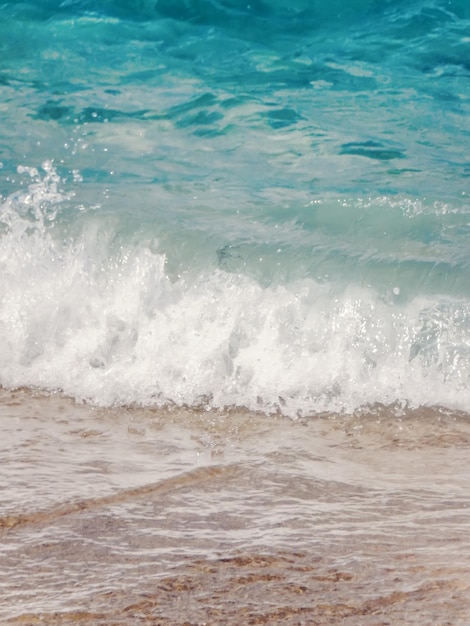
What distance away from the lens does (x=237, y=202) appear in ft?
20.3

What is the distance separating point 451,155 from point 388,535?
5.08 m

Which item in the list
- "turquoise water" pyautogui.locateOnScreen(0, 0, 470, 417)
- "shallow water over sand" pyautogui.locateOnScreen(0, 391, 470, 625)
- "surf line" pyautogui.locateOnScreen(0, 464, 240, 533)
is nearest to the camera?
"shallow water over sand" pyautogui.locateOnScreen(0, 391, 470, 625)

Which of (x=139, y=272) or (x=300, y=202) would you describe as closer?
(x=139, y=272)

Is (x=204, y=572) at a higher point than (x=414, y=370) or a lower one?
higher

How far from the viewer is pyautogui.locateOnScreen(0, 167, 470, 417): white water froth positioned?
4.15 meters

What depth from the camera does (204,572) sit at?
86.1 inches

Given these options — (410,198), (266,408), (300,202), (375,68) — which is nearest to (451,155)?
(410,198)

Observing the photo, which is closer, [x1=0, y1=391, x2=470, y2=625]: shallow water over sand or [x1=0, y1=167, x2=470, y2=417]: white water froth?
[x1=0, y1=391, x2=470, y2=625]: shallow water over sand

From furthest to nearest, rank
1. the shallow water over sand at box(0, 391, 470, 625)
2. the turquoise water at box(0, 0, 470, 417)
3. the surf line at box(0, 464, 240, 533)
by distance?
the turquoise water at box(0, 0, 470, 417) → the surf line at box(0, 464, 240, 533) → the shallow water over sand at box(0, 391, 470, 625)

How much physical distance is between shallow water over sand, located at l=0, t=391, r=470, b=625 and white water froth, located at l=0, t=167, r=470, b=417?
0.25 m

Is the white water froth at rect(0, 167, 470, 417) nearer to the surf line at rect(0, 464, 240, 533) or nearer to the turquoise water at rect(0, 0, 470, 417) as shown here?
the turquoise water at rect(0, 0, 470, 417)

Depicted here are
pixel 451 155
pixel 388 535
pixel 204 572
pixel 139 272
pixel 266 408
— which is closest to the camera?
pixel 204 572

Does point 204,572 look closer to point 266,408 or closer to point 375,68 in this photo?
point 266,408

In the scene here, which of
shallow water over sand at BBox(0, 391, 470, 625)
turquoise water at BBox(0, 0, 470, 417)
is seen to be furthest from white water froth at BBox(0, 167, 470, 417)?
shallow water over sand at BBox(0, 391, 470, 625)
